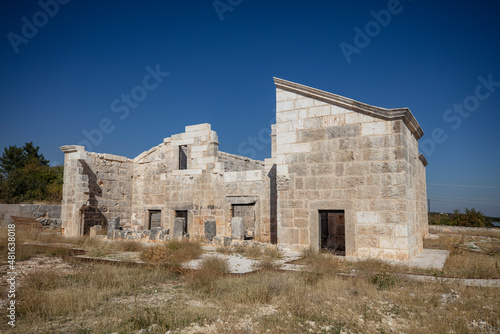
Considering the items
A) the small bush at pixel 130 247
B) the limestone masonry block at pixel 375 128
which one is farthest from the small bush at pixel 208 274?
the limestone masonry block at pixel 375 128

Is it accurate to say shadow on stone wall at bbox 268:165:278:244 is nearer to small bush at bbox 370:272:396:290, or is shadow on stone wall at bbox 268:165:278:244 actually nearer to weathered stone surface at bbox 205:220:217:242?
weathered stone surface at bbox 205:220:217:242

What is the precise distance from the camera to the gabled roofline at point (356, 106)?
9023 millimetres

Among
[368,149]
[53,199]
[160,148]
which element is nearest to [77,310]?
[368,149]

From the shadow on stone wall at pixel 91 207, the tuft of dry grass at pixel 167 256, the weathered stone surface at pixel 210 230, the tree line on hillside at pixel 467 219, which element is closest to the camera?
the tuft of dry grass at pixel 167 256

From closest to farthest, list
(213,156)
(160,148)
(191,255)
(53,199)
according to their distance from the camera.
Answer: (191,255) < (213,156) < (160,148) < (53,199)

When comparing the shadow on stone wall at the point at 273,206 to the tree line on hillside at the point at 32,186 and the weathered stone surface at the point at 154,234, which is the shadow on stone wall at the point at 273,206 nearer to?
the weathered stone surface at the point at 154,234

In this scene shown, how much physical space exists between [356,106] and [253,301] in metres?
6.36

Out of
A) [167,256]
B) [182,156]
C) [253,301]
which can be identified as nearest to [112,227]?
[182,156]

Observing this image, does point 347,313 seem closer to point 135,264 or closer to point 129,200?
point 135,264

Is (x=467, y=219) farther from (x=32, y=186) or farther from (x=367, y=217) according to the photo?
(x=32, y=186)

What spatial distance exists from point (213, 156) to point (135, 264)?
7705 mm

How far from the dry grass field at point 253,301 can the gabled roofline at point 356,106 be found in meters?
3.82

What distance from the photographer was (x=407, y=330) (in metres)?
4.06

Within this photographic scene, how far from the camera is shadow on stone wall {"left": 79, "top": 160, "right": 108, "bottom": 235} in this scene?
1541cm
